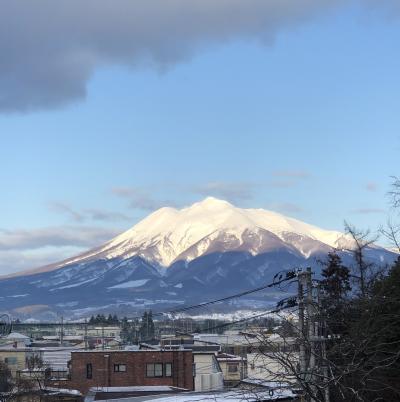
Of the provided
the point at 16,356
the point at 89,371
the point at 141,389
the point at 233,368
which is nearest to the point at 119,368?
the point at 89,371

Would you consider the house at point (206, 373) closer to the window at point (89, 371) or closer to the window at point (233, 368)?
the window at point (89, 371)

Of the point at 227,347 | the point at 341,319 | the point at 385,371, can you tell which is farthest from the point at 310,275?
the point at 227,347

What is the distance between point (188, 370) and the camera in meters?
53.6

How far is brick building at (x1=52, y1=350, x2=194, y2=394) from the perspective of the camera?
53.5 m

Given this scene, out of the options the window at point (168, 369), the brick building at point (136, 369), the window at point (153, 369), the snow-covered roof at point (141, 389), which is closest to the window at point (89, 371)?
the brick building at point (136, 369)

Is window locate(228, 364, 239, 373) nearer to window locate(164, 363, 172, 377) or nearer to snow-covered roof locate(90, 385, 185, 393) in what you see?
window locate(164, 363, 172, 377)

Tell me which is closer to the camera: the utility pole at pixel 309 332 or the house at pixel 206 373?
the utility pole at pixel 309 332

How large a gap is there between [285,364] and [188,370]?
38782 millimetres

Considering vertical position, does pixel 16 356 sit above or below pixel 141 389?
above

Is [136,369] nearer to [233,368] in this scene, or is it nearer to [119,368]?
[119,368]

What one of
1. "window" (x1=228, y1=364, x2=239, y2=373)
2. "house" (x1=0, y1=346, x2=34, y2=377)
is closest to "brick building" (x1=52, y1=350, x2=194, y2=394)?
"window" (x1=228, y1=364, x2=239, y2=373)

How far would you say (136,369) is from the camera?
5391 centimetres

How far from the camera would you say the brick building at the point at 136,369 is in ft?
175

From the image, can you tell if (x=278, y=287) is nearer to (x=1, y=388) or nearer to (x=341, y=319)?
(x=341, y=319)
